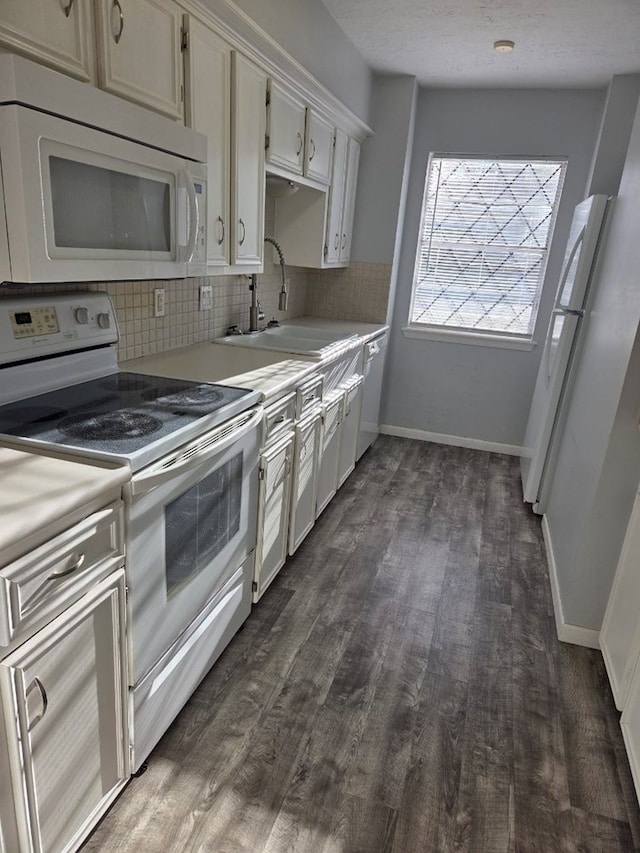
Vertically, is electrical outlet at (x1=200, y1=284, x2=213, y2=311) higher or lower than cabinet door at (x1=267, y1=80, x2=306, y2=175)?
lower

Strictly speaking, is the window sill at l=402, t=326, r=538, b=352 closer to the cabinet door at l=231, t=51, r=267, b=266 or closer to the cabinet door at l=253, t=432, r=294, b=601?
the cabinet door at l=231, t=51, r=267, b=266

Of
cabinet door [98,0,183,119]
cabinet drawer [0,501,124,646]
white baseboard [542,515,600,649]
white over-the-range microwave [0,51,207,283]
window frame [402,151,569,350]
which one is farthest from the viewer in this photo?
window frame [402,151,569,350]

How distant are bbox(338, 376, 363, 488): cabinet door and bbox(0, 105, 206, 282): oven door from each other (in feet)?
5.18

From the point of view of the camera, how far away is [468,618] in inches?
92.0

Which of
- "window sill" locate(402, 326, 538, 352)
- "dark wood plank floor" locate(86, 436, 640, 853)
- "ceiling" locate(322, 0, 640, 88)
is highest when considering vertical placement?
"ceiling" locate(322, 0, 640, 88)

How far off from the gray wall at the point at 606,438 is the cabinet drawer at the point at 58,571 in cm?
176

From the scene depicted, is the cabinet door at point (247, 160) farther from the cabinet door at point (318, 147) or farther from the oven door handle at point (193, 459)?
the oven door handle at point (193, 459)

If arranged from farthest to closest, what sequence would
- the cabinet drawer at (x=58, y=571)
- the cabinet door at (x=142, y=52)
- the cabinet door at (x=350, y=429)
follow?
the cabinet door at (x=350, y=429) → the cabinet door at (x=142, y=52) → the cabinet drawer at (x=58, y=571)

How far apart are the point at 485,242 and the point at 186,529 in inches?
136

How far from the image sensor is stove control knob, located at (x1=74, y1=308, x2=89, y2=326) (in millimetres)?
1748

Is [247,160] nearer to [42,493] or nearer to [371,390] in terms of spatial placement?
[42,493]

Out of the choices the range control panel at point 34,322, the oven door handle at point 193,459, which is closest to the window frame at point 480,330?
the oven door handle at point 193,459

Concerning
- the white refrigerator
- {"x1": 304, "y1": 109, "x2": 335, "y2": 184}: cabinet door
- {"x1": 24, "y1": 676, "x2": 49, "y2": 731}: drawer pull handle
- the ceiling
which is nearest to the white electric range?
{"x1": 24, "y1": 676, "x2": 49, "y2": 731}: drawer pull handle

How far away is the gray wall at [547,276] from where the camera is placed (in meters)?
3.73
